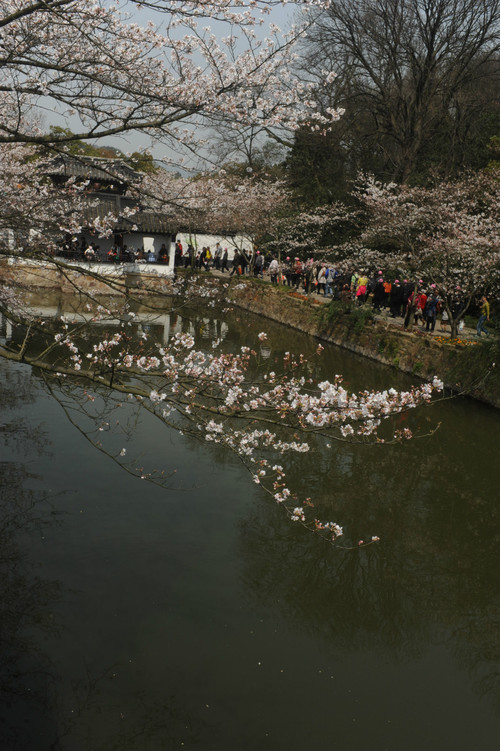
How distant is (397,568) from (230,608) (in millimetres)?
2167

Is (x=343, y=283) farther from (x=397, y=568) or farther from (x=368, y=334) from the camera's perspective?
(x=397, y=568)

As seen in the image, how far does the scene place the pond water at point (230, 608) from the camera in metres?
4.72

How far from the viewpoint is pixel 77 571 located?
242 inches

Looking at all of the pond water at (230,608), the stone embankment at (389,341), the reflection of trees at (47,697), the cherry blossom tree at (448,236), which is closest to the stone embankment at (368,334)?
the stone embankment at (389,341)

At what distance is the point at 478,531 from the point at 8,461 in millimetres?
6187

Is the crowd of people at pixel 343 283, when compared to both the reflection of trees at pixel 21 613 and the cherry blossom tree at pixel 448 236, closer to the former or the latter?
the cherry blossom tree at pixel 448 236

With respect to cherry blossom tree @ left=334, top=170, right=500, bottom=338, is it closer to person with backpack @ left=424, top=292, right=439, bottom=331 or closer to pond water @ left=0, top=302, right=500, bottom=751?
person with backpack @ left=424, top=292, right=439, bottom=331

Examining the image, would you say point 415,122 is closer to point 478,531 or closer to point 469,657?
point 478,531

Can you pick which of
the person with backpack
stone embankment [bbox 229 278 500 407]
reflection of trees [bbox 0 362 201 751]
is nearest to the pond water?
reflection of trees [bbox 0 362 201 751]

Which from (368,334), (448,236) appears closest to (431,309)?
(368,334)

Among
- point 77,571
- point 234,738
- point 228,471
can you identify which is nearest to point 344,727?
point 234,738

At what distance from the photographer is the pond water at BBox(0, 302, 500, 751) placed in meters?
4.72

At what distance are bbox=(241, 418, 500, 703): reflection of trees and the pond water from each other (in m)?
0.02

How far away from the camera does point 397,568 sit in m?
7.09
